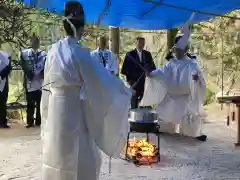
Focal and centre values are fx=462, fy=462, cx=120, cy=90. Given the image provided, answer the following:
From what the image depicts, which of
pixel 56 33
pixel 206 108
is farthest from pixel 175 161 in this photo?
pixel 206 108

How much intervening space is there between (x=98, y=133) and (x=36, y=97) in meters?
4.91

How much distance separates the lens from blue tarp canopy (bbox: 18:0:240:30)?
5106 millimetres

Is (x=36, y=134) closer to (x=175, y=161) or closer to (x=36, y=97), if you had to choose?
(x=36, y=97)

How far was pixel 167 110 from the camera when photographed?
23.0ft

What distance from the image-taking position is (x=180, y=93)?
6980 mm

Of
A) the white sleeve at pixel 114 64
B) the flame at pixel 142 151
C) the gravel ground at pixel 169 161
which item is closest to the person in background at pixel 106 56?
the white sleeve at pixel 114 64

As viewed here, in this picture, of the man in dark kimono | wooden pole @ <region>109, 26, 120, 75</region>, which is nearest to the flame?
the man in dark kimono

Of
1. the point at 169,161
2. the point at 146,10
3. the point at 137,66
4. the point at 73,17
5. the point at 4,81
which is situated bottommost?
the point at 169,161

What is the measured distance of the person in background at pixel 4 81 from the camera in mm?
7922

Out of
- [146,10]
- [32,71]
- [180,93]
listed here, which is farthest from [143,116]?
[32,71]

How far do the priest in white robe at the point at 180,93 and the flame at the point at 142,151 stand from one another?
1365 mm

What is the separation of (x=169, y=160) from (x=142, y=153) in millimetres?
382

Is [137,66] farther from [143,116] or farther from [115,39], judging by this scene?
[143,116]

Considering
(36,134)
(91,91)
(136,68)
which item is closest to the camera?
(91,91)
